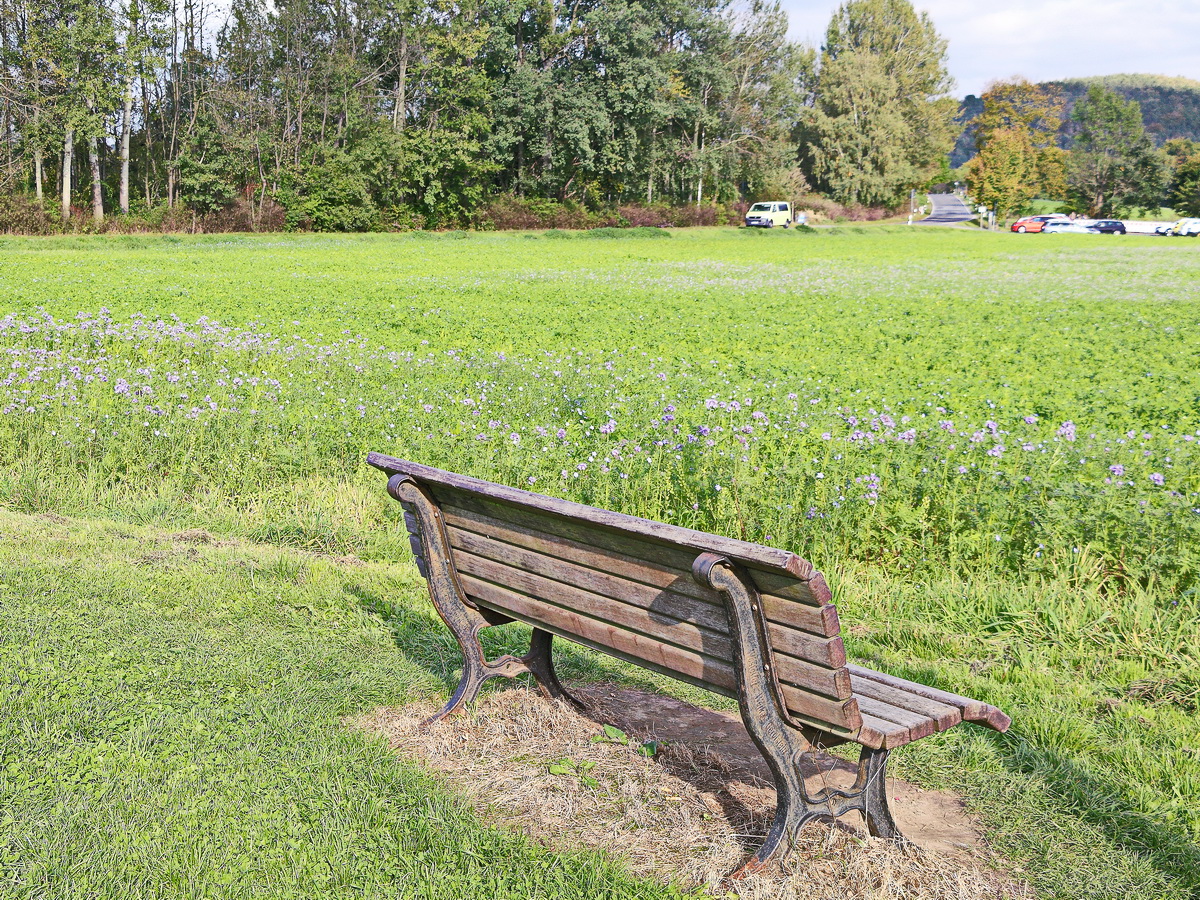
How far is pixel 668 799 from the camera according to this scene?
3.08 m

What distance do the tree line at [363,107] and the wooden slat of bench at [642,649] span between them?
49.9 meters

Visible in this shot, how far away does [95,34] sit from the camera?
4522 centimetres

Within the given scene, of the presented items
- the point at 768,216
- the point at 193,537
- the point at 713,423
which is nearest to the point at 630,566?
the point at 193,537

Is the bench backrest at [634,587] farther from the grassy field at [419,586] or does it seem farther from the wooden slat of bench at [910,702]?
the grassy field at [419,586]

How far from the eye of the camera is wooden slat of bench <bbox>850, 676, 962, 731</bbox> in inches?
107

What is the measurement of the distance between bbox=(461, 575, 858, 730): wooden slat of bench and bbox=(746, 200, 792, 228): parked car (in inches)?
2370

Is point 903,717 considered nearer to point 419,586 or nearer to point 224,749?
point 224,749

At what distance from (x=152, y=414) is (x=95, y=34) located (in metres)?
46.1

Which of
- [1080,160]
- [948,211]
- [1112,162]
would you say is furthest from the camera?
[948,211]

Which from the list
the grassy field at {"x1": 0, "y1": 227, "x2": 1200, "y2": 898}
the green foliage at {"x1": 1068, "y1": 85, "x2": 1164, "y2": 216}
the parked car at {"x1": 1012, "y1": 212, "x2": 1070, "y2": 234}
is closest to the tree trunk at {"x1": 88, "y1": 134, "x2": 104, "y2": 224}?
the grassy field at {"x1": 0, "y1": 227, "x2": 1200, "y2": 898}

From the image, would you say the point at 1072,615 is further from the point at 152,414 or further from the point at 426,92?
the point at 426,92

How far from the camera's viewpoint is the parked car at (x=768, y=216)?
61.1 m

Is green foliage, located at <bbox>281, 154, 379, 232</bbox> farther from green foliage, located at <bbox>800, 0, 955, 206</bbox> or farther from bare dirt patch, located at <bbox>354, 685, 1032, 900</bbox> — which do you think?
bare dirt patch, located at <bbox>354, 685, 1032, 900</bbox>

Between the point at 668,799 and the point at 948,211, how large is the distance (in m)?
123
